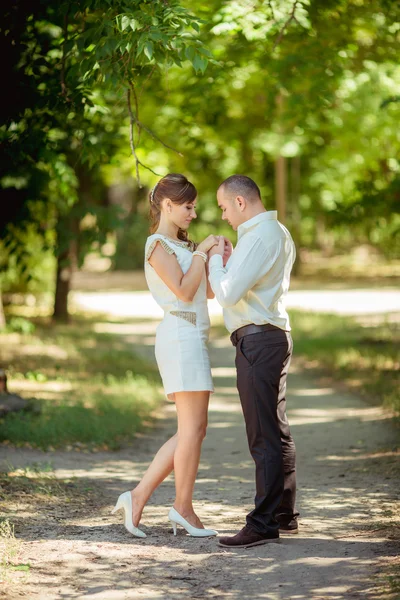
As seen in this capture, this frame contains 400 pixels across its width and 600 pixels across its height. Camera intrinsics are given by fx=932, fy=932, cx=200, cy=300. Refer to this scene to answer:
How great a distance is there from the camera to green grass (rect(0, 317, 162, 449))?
9.38 metres

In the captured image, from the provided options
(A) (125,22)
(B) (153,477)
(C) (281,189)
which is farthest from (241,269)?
(C) (281,189)

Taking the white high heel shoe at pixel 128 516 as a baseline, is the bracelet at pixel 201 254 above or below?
above

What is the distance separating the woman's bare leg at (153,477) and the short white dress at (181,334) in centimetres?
34

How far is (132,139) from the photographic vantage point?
6633 millimetres

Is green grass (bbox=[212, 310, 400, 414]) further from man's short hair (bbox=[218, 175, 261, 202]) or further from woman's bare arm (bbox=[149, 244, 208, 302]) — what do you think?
man's short hair (bbox=[218, 175, 261, 202])

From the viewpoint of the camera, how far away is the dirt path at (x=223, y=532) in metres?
4.73

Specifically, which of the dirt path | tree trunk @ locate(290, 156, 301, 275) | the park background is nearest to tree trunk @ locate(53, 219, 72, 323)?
the park background

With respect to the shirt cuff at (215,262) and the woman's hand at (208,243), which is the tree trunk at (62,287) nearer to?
the woman's hand at (208,243)

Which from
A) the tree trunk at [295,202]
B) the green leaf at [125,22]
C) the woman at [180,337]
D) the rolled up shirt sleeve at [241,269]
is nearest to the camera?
the rolled up shirt sleeve at [241,269]

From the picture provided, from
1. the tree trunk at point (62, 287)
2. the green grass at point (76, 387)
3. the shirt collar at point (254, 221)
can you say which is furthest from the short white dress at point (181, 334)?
the tree trunk at point (62, 287)

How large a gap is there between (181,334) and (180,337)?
19mm

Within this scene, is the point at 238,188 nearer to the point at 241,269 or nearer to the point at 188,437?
the point at 241,269

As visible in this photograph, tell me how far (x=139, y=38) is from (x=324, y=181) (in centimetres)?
3328

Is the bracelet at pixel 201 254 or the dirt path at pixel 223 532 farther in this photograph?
the bracelet at pixel 201 254
